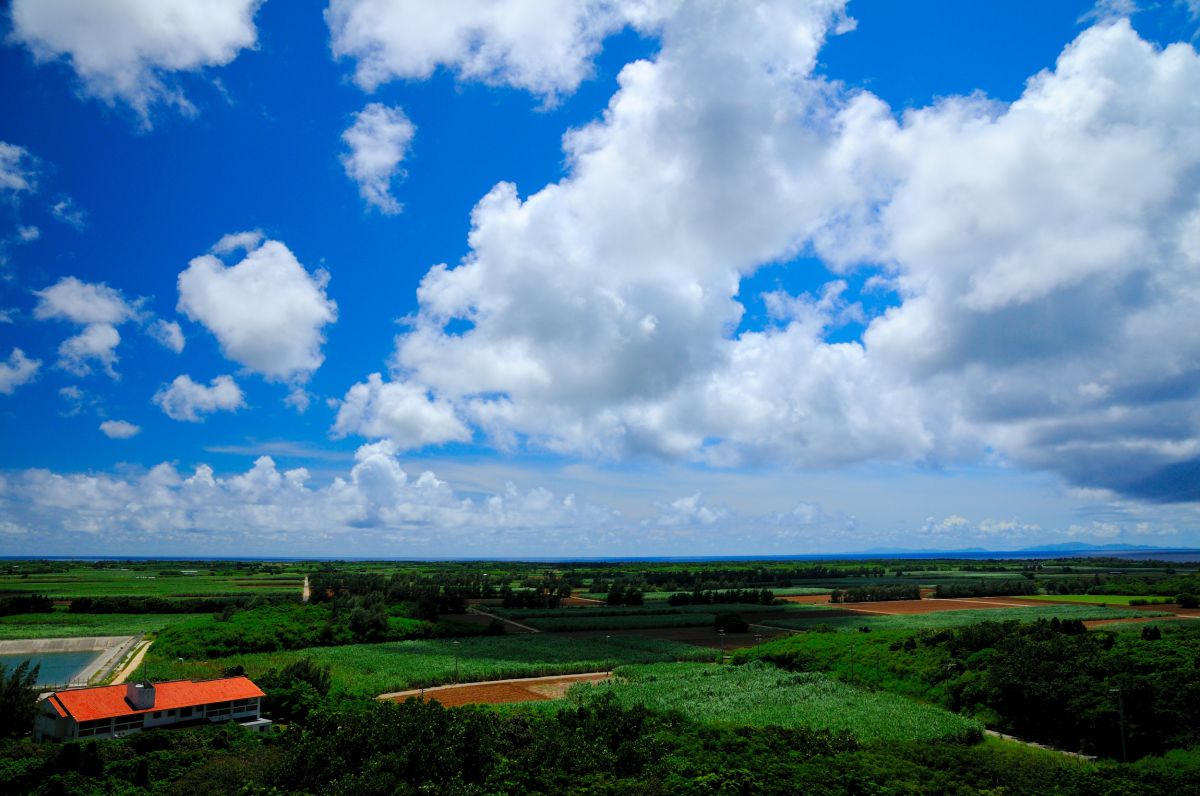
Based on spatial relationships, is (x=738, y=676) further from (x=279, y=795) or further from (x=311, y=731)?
(x=279, y=795)

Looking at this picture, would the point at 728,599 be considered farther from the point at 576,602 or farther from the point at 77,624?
the point at 77,624

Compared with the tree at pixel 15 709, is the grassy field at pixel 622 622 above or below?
below

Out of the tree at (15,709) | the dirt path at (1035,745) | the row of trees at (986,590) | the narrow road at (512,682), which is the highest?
the tree at (15,709)

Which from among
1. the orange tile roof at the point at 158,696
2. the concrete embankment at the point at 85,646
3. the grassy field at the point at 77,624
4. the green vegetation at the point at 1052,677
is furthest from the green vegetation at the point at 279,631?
the green vegetation at the point at 1052,677

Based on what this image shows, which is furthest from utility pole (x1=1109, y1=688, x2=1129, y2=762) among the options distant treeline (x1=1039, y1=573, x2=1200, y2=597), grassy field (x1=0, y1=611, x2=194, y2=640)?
grassy field (x1=0, y1=611, x2=194, y2=640)

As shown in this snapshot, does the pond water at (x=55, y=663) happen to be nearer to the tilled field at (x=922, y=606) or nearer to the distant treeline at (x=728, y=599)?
the distant treeline at (x=728, y=599)

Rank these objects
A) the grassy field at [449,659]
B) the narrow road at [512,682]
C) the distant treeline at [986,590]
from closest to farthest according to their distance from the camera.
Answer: the narrow road at [512,682], the grassy field at [449,659], the distant treeline at [986,590]
